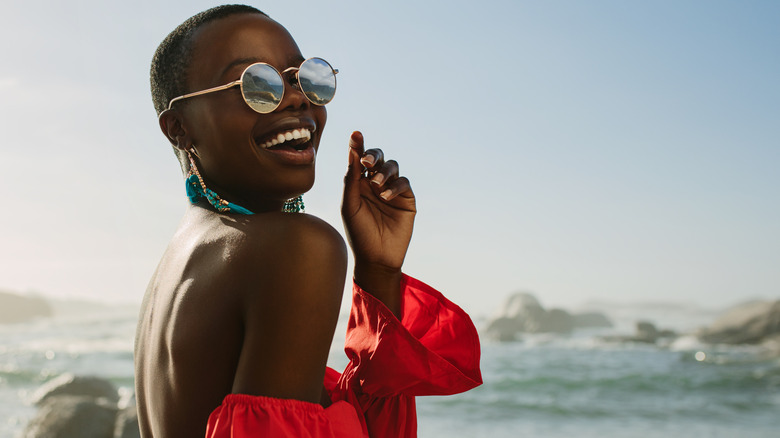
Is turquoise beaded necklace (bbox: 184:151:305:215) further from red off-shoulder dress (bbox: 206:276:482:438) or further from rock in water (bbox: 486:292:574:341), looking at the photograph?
rock in water (bbox: 486:292:574:341)

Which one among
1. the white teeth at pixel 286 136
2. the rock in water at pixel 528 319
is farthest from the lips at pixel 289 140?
the rock in water at pixel 528 319

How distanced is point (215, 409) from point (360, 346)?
0.58 metres

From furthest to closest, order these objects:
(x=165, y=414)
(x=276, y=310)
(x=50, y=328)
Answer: (x=50, y=328)
(x=165, y=414)
(x=276, y=310)

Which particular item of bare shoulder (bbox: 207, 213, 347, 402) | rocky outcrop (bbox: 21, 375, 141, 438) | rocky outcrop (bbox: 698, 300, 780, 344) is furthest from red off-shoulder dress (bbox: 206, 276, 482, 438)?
rocky outcrop (bbox: 698, 300, 780, 344)

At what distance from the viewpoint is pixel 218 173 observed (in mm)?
1507

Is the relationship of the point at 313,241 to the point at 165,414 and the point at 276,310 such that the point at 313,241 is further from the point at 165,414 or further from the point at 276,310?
the point at 165,414

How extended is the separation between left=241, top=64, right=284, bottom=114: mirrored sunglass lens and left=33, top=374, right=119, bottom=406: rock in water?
391 inches

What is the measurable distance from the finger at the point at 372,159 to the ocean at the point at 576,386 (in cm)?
972

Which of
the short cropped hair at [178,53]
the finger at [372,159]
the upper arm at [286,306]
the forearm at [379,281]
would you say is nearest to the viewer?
the upper arm at [286,306]

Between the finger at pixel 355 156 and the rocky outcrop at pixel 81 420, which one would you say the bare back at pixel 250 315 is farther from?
the rocky outcrop at pixel 81 420

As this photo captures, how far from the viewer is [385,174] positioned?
1731mm

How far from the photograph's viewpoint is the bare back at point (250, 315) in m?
1.23

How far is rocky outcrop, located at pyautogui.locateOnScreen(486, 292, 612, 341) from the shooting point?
79.9 ft

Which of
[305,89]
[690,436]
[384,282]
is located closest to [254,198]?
[305,89]
